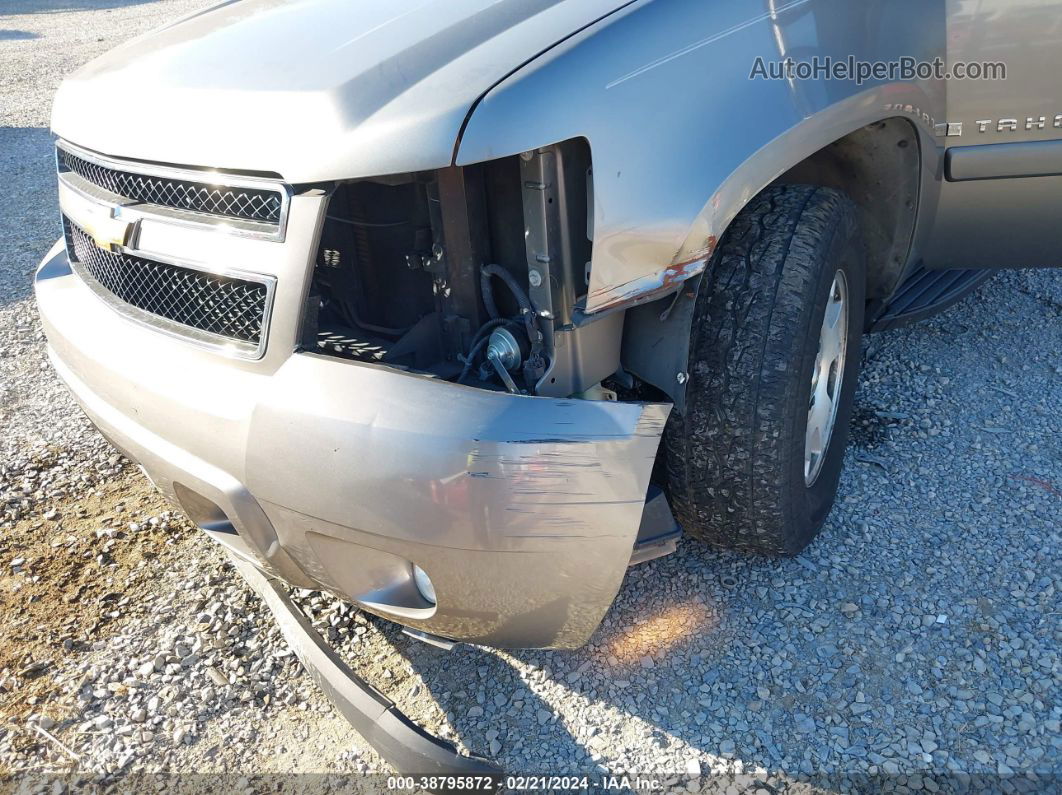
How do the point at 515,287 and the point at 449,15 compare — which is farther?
the point at 449,15

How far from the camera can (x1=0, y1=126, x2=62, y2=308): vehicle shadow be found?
508 centimetres

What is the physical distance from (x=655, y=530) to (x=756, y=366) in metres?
0.45

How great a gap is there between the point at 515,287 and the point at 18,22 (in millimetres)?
17811

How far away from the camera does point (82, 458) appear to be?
3.27m

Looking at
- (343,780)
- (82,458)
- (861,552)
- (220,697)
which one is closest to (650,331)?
(861,552)

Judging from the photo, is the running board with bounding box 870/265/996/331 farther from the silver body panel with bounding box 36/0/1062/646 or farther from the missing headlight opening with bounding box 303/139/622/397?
the missing headlight opening with bounding box 303/139/622/397

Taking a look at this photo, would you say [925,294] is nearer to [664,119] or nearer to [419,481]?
[664,119]

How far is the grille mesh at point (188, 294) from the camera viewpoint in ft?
5.95

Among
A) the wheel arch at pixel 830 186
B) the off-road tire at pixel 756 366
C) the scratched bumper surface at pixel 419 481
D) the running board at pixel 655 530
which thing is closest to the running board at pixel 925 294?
the wheel arch at pixel 830 186

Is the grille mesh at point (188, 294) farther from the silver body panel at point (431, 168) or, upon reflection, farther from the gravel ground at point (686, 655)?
the gravel ground at point (686, 655)

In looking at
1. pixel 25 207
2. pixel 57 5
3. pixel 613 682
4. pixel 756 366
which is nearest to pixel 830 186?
pixel 756 366

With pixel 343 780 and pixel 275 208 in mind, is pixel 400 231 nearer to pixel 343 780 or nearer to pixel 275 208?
pixel 275 208

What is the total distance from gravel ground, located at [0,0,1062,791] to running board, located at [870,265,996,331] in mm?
396

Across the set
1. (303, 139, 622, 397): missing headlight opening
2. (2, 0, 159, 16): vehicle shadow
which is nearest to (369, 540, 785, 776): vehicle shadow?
(303, 139, 622, 397): missing headlight opening
